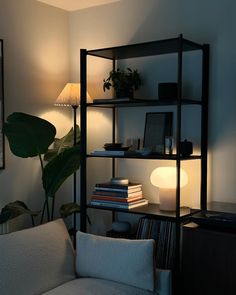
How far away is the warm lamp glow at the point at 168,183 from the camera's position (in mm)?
2752

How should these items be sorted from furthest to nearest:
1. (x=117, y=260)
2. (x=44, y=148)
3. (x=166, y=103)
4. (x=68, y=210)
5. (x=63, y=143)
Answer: (x=63, y=143) < (x=68, y=210) < (x=44, y=148) < (x=166, y=103) < (x=117, y=260)

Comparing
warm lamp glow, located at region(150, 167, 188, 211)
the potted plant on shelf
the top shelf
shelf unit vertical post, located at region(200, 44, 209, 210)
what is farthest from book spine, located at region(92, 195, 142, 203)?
the top shelf

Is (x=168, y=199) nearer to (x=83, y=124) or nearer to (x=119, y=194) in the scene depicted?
(x=119, y=194)

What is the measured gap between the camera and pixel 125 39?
3.23 meters

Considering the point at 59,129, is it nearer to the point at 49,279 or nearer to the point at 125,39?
the point at 125,39

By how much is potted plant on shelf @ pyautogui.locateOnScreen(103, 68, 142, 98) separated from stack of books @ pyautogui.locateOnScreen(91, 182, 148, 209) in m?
0.66

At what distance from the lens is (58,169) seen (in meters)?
3.00

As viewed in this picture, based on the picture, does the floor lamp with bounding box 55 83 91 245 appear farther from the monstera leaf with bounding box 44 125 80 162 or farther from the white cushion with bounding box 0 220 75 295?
the white cushion with bounding box 0 220 75 295

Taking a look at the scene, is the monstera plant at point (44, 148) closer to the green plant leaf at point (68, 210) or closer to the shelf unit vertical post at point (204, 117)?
the green plant leaf at point (68, 210)

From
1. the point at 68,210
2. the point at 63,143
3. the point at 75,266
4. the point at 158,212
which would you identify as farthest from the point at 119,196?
the point at 63,143

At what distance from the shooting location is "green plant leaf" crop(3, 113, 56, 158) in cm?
280

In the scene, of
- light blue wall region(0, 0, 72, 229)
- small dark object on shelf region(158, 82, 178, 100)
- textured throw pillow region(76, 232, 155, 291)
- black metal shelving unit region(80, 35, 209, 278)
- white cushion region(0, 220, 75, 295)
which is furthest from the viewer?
light blue wall region(0, 0, 72, 229)

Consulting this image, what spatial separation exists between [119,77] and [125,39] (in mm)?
422

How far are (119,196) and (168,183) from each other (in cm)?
36
